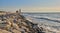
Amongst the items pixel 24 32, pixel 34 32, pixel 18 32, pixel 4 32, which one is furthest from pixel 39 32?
pixel 4 32

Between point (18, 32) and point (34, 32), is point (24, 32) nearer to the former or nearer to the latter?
point (18, 32)

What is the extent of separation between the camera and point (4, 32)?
7.87 meters

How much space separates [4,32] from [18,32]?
0.97 meters

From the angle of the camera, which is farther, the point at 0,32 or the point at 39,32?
the point at 39,32

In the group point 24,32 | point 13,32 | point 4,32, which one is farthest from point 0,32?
point 24,32

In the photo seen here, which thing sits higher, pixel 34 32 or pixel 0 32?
pixel 0 32

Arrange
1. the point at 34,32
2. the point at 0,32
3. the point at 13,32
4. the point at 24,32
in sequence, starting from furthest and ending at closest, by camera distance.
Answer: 1. the point at 34,32
2. the point at 24,32
3. the point at 13,32
4. the point at 0,32

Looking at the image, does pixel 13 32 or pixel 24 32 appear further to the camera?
pixel 24 32

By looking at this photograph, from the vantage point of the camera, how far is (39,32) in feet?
37.1

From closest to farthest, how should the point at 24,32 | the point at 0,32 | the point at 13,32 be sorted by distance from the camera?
the point at 0,32, the point at 13,32, the point at 24,32

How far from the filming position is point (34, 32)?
1077 centimetres

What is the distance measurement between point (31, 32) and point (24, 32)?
1.54 meters

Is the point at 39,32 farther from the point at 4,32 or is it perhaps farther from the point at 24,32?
the point at 4,32

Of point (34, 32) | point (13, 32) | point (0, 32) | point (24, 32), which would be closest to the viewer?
point (0, 32)
